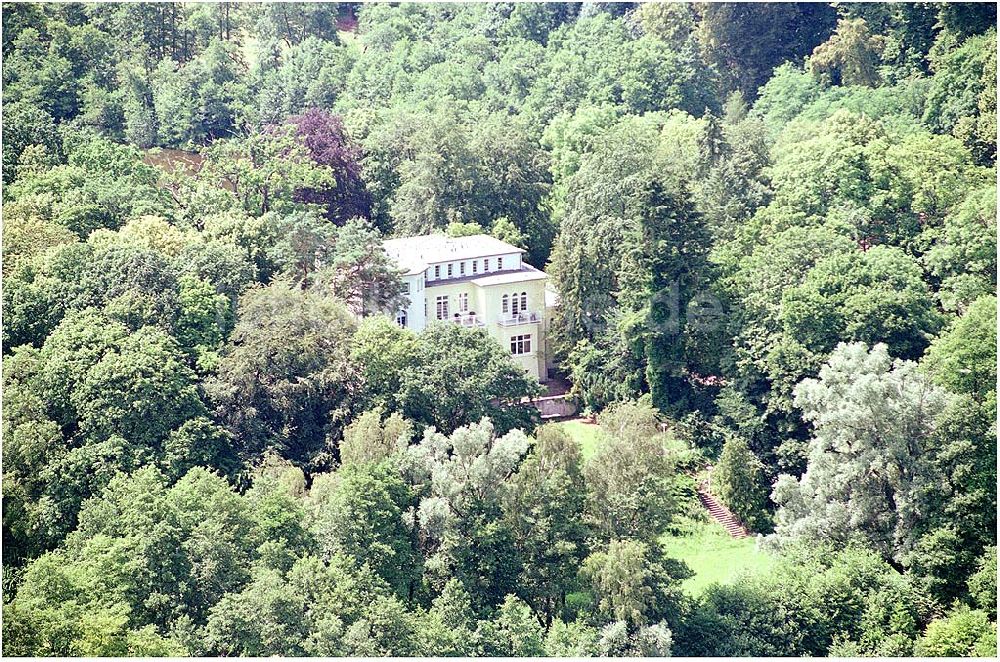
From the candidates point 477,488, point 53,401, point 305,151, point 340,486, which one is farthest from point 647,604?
point 305,151

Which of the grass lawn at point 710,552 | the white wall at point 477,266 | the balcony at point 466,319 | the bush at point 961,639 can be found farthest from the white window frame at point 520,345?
the bush at point 961,639

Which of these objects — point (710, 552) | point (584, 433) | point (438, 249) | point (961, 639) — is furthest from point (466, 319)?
point (961, 639)

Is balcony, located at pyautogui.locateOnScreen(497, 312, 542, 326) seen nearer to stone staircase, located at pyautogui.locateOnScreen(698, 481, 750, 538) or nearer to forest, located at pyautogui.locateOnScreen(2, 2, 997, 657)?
forest, located at pyautogui.locateOnScreen(2, 2, 997, 657)

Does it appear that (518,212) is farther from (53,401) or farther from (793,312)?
(53,401)

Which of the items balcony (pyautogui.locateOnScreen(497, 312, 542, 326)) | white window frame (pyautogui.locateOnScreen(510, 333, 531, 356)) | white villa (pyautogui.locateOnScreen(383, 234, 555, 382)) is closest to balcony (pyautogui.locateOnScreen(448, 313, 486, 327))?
white villa (pyautogui.locateOnScreen(383, 234, 555, 382))

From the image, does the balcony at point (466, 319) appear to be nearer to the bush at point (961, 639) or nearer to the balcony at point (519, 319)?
the balcony at point (519, 319)

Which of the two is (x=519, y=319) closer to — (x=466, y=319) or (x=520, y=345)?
(x=520, y=345)

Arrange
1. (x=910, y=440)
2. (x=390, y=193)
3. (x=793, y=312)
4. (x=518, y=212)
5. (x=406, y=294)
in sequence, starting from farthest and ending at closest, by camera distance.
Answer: (x=390, y=193) < (x=518, y=212) < (x=406, y=294) < (x=793, y=312) < (x=910, y=440)
